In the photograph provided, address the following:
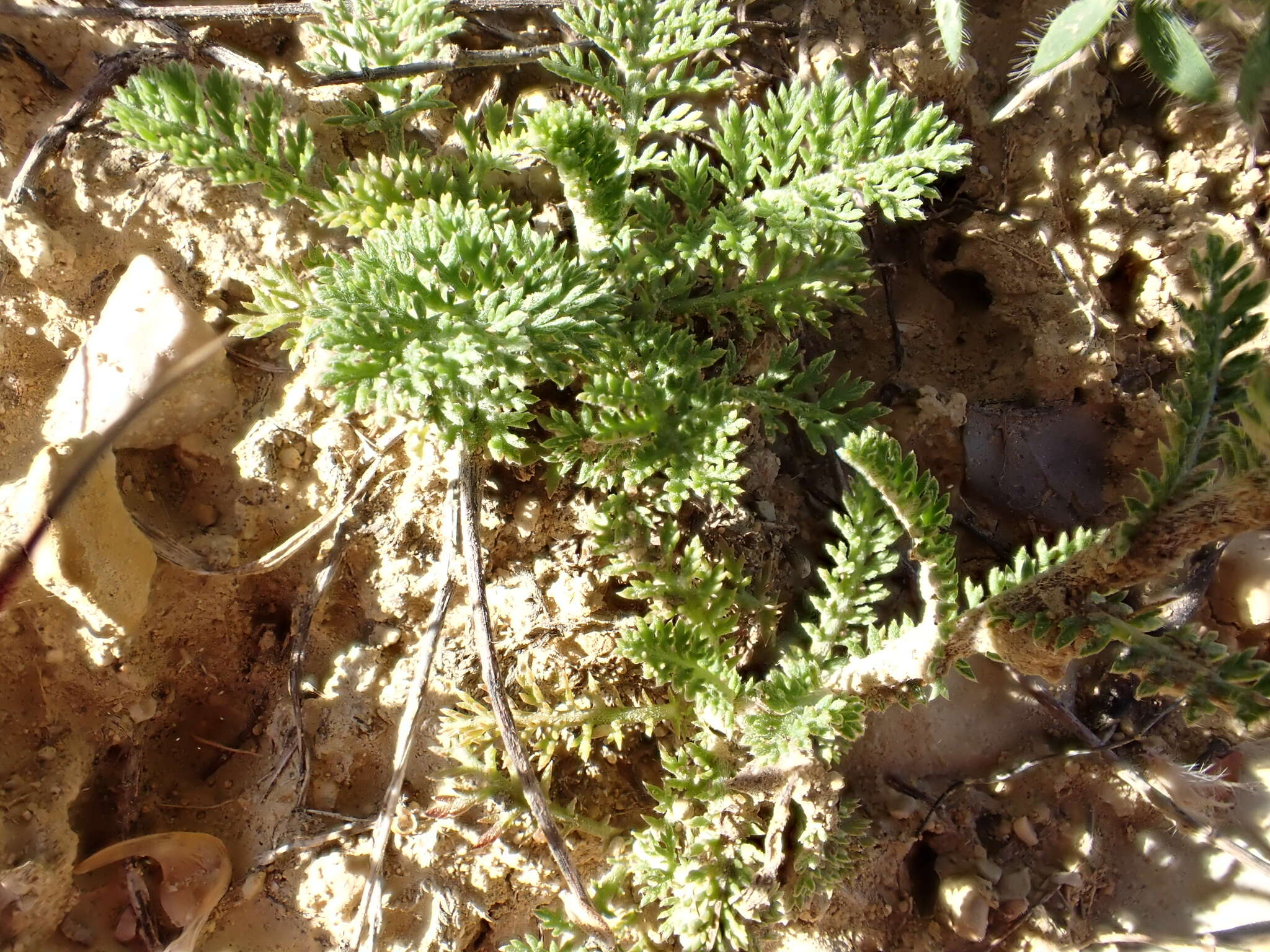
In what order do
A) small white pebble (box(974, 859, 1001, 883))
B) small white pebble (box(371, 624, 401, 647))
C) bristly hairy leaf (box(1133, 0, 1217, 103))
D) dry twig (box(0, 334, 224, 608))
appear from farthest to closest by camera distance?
1. small white pebble (box(974, 859, 1001, 883))
2. small white pebble (box(371, 624, 401, 647))
3. bristly hairy leaf (box(1133, 0, 1217, 103))
4. dry twig (box(0, 334, 224, 608))

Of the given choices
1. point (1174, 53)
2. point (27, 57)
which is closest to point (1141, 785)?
point (1174, 53)

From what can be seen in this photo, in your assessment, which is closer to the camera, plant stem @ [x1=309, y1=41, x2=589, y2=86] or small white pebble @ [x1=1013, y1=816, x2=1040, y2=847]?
plant stem @ [x1=309, y1=41, x2=589, y2=86]

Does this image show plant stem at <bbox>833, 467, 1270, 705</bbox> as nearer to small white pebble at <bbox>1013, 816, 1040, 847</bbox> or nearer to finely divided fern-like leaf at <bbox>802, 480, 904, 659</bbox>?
finely divided fern-like leaf at <bbox>802, 480, 904, 659</bbox>

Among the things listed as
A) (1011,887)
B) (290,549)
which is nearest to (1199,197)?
(1011,887)

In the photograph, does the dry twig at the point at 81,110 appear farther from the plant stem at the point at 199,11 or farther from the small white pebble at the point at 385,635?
the small white pebble at the point at 385,635

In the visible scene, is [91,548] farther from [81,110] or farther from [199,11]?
[199,11]

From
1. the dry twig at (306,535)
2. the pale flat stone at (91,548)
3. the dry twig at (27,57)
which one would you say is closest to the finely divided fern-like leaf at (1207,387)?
the dry twig at (306,535)

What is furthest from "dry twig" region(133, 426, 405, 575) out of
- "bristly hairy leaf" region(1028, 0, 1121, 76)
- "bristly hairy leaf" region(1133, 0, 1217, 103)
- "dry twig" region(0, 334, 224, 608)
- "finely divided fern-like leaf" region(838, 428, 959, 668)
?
"bristly hairy leaf" region(1133, 0, 1217, 103)
